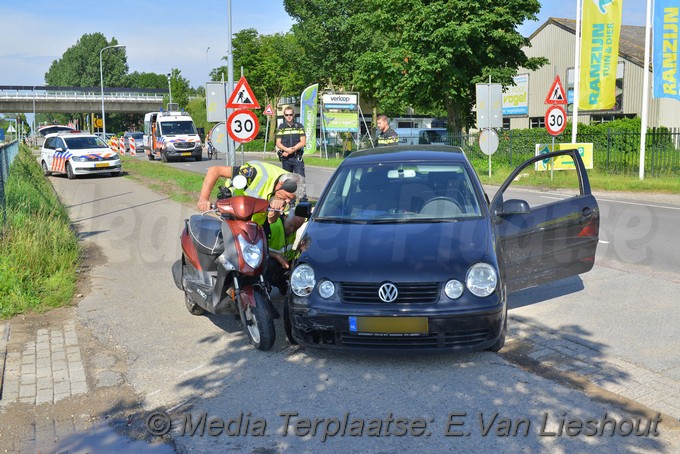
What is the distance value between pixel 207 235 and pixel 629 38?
47090 mm

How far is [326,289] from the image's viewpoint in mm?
5074

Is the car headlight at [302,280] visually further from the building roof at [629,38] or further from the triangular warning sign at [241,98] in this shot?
the building roof at [629,38]

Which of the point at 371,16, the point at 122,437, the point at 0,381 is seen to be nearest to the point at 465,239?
the point at 122,437

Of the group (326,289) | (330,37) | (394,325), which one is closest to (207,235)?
(326,289)

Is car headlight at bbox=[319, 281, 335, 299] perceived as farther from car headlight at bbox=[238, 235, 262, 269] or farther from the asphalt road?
car headlight at bbox=[238, 235, 262, 269]

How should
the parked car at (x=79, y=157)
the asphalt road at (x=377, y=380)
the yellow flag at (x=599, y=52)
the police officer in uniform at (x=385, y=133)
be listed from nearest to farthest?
the asphalt road at (x=377, y=380), the police officer in uniform at (x=385, y=133), the yellow flag at (x=599, y=52), the parked car at (x=79, y=157)

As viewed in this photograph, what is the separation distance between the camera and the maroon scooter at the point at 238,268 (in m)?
5.56

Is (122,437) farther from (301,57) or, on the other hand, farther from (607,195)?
(301,57)

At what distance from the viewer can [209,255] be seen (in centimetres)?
607

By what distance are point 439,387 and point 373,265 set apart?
0.97m

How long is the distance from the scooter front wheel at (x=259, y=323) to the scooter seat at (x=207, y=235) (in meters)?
0.59

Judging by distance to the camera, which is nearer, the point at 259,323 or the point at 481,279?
the point at 481,279

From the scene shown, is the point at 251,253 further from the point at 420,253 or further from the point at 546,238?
the point at 546,238

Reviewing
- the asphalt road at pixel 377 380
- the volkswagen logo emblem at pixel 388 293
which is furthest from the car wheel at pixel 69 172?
the volkswagen logo emblem at pixel 388 293
